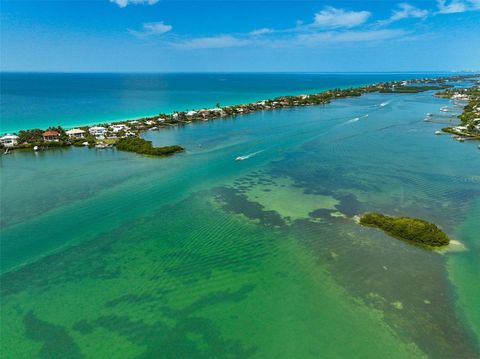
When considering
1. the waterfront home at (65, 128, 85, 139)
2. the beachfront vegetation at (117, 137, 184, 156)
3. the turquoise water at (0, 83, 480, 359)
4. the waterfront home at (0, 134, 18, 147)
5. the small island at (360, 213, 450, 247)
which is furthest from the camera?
the waterfront home at (65, 128, 85, 139)

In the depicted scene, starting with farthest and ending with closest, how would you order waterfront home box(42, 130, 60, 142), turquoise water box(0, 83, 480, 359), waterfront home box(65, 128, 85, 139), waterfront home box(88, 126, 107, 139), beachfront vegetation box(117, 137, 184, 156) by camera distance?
waterfront home box(88, 126, 107, 139)
waterfront home box(65, 128, 85, 139)
waterfront home box(42, 130, 60, 142)
beachfront vegetation box(117, 137, 184, 156)
turquoise water box(0, 83, 480, 359)

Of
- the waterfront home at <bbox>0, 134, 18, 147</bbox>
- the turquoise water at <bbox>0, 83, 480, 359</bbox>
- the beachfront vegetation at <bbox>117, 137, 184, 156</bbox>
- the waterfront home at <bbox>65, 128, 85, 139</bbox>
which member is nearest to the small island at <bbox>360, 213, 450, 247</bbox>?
the turquoise water at <bbox>0, 83, 480, 359</bbox>

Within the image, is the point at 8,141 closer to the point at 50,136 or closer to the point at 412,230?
the point at 50,136

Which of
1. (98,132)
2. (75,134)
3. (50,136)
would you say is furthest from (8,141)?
(98,132)

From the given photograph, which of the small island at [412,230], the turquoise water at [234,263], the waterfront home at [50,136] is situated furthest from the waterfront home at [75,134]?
the small island at [412,230]

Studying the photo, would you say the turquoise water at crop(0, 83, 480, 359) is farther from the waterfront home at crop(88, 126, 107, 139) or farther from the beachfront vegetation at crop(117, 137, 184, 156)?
the waterfront home at crop(88, 126, 107, 139)

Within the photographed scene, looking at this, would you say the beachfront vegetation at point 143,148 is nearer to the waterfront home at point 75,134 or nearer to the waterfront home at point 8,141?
the waterfront home at point 75,134
